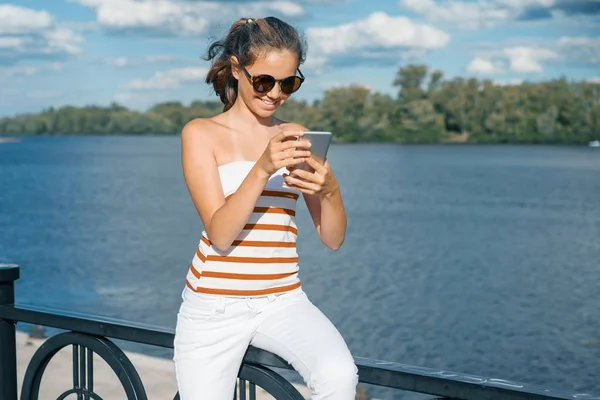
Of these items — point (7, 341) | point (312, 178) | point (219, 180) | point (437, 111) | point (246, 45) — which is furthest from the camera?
point (437, 111)

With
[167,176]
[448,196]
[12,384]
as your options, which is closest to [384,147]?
[167,176]

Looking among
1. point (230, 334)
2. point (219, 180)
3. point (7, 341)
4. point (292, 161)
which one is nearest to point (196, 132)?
point (219, 180)

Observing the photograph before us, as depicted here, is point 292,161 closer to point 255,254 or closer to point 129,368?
point 255,254

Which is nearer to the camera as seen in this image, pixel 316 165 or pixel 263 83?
pixel 316 165

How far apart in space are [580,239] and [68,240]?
25.7m

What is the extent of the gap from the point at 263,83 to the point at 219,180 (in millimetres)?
274

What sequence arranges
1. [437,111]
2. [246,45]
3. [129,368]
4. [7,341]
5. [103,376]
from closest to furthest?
[246,45], [129,368], [7,341], [103,376], [437,111]

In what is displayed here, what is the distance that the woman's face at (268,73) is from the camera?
225 centimetres

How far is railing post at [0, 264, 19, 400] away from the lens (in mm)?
2713

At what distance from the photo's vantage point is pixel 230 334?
2.10m

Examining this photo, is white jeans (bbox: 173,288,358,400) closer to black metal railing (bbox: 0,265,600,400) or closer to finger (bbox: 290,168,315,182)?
black metal railing (bbox: 0,265,600,400)

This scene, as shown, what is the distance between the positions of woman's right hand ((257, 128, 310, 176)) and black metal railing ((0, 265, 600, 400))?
0.46 m

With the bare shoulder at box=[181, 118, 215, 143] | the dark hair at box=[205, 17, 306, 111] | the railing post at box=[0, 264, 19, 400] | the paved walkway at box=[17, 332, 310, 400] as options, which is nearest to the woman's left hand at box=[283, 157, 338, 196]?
the bare shoulder at box=[181, 118, 215, 143]

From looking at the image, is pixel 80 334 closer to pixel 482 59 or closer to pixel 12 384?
pixel 12 384
